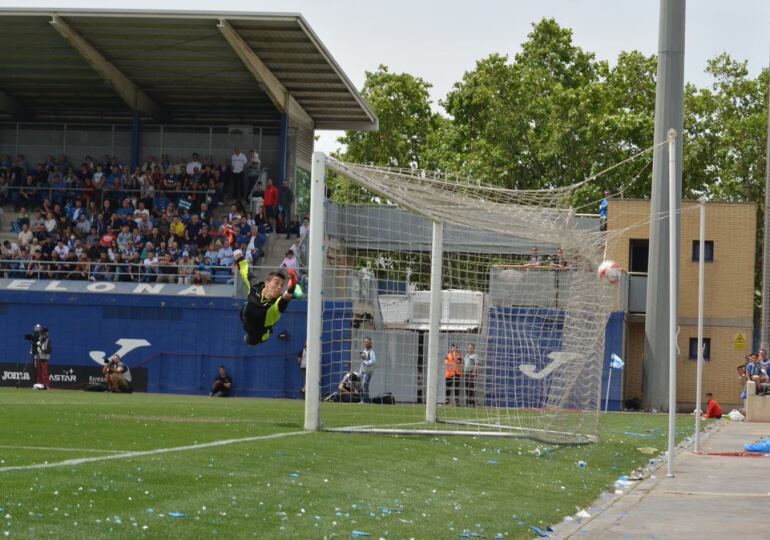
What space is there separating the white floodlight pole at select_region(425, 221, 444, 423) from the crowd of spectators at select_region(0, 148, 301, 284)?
53.4ft

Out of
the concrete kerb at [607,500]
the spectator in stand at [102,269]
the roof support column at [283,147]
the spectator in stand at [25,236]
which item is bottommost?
the concrete kerb at [607,500]

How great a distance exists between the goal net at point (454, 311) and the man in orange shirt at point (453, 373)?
0.05 m

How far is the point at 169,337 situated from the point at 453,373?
52.2ft

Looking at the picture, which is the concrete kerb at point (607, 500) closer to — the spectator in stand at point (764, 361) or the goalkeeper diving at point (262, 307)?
the goalkeeper diving at point (262, 307)

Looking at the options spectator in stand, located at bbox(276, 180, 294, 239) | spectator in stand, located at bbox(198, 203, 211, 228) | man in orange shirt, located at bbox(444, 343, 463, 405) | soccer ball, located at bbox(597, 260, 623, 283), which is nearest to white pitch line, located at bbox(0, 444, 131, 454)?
soccer ball, located at bbox(597, 260, 623, 283)

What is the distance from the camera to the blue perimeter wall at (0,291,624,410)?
35750 millimetres

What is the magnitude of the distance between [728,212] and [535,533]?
35.0m

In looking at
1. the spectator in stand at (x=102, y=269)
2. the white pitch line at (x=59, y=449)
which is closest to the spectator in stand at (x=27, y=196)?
the spectator in stand at (x=102, y=269)

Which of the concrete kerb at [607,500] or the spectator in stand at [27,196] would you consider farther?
the spectator in stand at [27,196]

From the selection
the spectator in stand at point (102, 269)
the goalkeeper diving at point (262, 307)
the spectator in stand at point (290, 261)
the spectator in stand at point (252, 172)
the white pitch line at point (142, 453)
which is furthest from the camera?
the spectator in stand at point (252, 172)

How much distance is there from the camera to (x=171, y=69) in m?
41.4

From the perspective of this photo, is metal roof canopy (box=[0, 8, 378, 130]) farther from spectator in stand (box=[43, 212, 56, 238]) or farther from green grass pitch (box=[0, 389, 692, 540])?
green grass pitch (box=[0, 389, 692, 540])

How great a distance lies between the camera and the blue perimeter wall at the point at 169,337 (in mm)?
35750

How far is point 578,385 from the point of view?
1998cm
